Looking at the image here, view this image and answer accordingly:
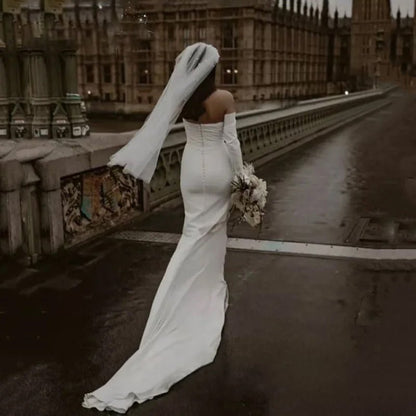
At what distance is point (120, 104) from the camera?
84.5 meters

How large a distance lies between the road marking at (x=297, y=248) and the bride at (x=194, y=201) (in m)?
2.94

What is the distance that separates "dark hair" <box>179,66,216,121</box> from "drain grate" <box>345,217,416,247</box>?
4255 mm

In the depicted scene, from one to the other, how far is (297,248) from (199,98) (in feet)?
12.5

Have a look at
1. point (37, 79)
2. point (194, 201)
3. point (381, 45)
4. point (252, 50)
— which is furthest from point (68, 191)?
point (381, 45)

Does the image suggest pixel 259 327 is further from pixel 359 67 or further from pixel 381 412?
pixel 359 67

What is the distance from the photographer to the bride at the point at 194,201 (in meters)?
4.97

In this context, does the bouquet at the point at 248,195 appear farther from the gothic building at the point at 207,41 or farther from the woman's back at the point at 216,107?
the gothic building at the point at 207,41

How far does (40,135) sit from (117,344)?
16.3ft

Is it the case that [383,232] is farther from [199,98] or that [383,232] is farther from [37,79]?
[37,79]

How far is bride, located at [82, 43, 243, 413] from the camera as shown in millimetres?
4969

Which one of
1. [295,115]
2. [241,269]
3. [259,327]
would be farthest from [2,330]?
[295,115]

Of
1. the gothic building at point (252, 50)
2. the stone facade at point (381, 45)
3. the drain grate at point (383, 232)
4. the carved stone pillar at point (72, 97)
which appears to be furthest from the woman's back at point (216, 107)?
the stone facade at point (381, 45)

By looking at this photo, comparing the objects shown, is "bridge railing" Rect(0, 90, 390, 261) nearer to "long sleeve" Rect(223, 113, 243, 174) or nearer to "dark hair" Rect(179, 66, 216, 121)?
"dark hair" Rect(179, 66, 216, 121)

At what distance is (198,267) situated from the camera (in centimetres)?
523
